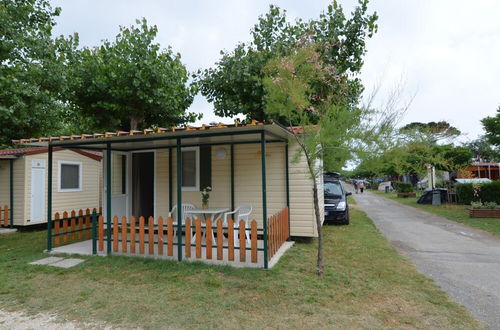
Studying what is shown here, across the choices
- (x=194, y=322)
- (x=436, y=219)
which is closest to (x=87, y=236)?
(x=194, y=322)

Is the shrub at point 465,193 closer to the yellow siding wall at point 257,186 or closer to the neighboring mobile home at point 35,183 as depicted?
the yellow siding wall at point 257,186

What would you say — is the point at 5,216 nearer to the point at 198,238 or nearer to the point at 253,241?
the point at 198,238

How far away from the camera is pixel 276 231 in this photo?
5.41 metres

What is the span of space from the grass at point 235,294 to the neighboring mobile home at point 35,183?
4055 millimetres

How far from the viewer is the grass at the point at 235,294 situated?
3.20m

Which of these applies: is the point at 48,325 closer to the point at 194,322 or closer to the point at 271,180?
the point at 194,322

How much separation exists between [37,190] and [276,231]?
8.25 m

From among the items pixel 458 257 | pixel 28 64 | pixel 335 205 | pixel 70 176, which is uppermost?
pixel 28 64

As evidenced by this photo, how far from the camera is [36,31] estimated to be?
40.6ft

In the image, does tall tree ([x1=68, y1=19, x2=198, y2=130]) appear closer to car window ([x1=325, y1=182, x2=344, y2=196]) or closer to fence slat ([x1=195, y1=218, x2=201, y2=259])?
car window ([x1=325, y1=182, x2=344, y2=196])

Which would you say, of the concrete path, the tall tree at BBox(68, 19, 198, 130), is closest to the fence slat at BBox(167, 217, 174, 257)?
the concrete path

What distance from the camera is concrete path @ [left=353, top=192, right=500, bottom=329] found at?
3.76 meters

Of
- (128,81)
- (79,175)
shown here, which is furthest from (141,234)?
(128,81)

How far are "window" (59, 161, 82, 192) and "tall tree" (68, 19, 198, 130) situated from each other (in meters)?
2.90
